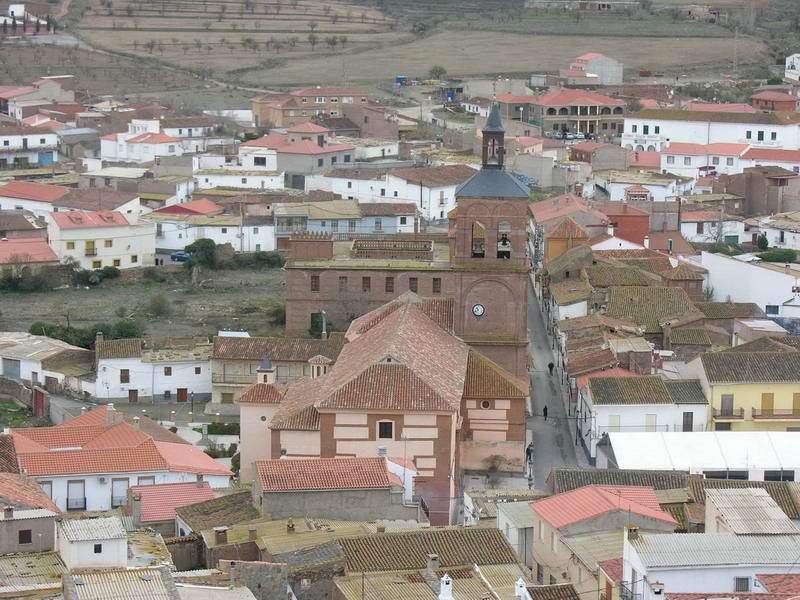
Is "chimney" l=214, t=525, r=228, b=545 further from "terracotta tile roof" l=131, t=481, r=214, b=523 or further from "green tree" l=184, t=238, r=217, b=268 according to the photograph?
"green tree" l=184, t=238, r=217, b=268

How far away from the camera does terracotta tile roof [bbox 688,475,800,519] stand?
94.1ft

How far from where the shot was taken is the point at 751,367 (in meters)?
37.5

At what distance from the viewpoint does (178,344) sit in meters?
44.6

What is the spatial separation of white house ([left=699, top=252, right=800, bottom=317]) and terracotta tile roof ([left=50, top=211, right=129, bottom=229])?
57.8 feet

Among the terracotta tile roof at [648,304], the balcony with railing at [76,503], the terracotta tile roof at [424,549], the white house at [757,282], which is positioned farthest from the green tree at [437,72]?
the terracotta tile roof at [424,549]

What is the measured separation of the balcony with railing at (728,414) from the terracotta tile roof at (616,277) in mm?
10941

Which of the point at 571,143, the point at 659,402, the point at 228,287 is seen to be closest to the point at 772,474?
the point at 659,402

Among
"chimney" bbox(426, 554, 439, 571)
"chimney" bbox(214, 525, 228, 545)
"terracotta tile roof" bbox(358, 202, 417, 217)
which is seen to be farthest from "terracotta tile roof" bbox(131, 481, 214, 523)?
"terracotta tile roof" bbox(358, 202, 417, 217)

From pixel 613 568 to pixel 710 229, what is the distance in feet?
129

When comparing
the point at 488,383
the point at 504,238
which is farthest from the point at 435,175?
the point at 488,383

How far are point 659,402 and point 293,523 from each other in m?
11.5

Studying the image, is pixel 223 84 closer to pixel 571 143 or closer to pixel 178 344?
pixel 571 143

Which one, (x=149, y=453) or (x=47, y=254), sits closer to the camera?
(x=149, y=453)

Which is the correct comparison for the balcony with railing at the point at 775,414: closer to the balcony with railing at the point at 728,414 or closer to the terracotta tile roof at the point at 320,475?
the balcony with railing at the point at 728,414
